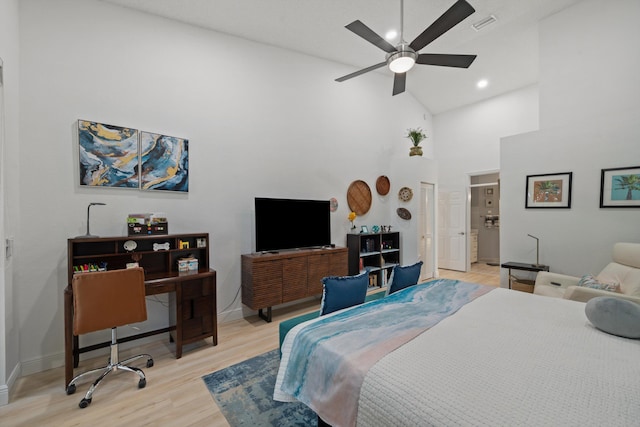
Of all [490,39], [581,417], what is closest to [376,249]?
[490,39]

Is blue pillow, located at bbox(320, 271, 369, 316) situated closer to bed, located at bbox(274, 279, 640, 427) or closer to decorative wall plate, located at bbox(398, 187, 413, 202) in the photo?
bed, located at bbox(274, 279, 640, 427)

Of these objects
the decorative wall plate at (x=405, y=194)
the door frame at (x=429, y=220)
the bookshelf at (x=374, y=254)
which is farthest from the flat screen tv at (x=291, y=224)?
the door frame at (x=429, y=220)

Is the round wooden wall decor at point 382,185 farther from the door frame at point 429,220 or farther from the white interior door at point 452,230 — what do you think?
the white interior door at point 452,230

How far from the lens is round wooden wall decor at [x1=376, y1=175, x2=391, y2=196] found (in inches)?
213

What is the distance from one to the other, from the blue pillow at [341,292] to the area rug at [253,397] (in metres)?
0.69

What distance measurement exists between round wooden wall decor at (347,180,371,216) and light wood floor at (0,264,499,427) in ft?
9.01

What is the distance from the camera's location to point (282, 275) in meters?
3.61

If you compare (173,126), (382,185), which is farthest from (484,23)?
(173,126)

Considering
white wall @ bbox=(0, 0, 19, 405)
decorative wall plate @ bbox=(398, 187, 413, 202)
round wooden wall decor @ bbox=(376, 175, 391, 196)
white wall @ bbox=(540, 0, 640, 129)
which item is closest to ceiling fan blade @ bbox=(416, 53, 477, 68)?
white wall @ bbox=(540, 0, 640, 129)

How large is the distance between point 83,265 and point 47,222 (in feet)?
1.65

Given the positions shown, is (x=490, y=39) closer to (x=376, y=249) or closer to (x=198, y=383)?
(x=376, y=249)

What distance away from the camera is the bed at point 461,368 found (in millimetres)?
998

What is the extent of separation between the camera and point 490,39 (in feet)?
14.5

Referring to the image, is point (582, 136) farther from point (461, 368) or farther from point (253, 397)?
point (253, 397)
